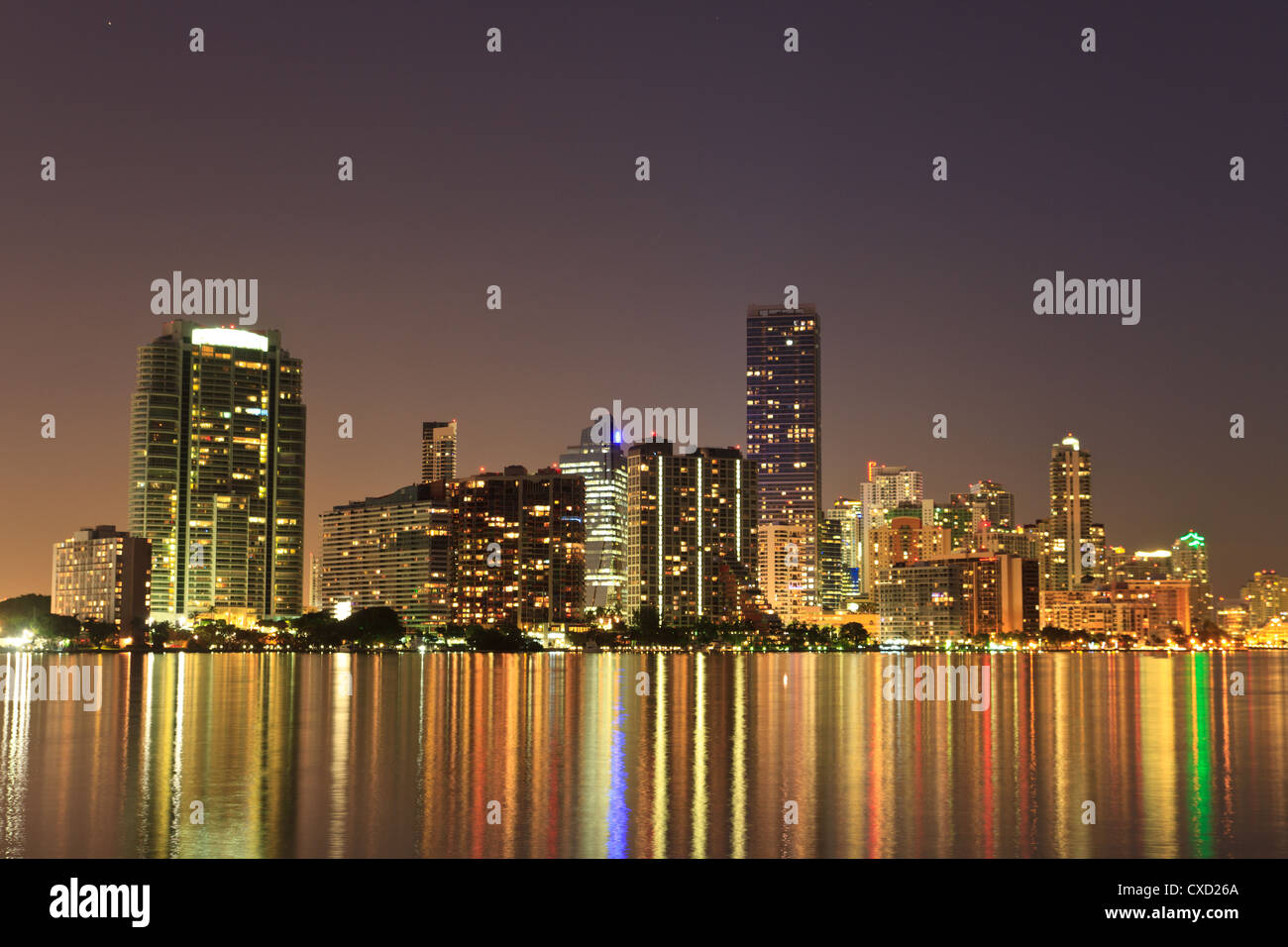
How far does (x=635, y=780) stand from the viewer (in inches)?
2028

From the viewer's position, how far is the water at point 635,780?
3834 centimetres

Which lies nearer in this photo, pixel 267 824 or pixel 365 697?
pixel 267 824

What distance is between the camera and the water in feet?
126

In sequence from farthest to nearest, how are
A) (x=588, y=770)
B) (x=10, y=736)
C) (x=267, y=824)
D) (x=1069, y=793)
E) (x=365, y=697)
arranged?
(x=365, y=697), (x=10, y=736), (x=588, y=770), (x=1069, y=793), (x=267, y=824)

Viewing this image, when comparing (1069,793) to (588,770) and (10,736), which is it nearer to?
(588,770)

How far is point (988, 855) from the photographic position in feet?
120
